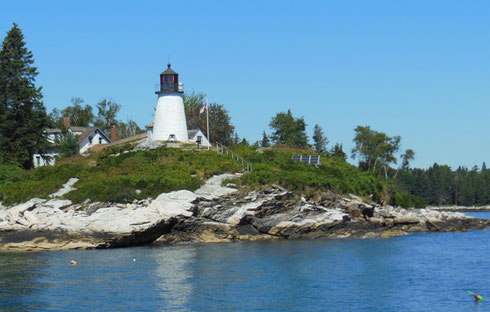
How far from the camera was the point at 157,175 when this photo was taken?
144 ft

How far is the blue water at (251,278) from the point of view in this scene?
73.2 feet

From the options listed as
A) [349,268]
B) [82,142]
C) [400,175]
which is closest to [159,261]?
[349,268]

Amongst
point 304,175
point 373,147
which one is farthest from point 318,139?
point 304,175

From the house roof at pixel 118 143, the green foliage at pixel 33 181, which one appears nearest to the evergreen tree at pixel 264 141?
the house roof at pixel 118 143

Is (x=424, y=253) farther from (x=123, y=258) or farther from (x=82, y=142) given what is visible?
(x=82, y=142)

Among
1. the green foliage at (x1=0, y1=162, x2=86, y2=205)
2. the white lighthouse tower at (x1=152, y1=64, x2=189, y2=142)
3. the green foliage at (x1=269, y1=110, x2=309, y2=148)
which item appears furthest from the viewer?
the green foliage at (x1=269, y1=110, x2=309, y2=148)

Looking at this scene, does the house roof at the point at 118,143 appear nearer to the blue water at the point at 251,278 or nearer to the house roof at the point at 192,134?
the house roof at the point at 192,134

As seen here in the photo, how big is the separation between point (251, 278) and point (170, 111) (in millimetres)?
34897

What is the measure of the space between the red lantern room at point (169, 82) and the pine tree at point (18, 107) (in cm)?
1153

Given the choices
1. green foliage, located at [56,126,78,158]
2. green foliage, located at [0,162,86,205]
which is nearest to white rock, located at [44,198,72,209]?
Result: green foliage, located at [0,162,86,205]

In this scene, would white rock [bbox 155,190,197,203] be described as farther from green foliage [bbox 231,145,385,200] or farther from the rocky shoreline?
green foliage [bbox 231,145,385,200]

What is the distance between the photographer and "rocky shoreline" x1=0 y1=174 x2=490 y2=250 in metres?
35.4

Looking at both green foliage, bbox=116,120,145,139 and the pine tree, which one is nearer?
the pine tree

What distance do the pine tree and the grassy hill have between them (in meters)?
3.83
